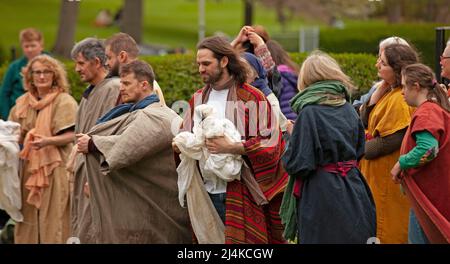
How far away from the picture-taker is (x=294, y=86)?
9906 millimetres

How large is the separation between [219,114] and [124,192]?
3.72 ft

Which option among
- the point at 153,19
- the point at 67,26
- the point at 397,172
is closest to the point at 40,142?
the point at 397,172

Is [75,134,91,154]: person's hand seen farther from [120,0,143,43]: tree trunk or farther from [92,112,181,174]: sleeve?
[120,0,143,43]: tree trunk

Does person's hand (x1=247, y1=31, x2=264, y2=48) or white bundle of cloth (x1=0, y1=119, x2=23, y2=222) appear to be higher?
person's hand (x1=247, y1=31, x2=264, y2=48)

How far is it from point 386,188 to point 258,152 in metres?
1.35

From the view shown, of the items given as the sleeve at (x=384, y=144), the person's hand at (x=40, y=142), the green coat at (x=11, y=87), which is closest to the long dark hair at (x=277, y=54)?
the sleeve at (x=384, y=144)

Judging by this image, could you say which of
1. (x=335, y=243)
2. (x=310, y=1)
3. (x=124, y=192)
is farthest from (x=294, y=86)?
(x=310, y=1)

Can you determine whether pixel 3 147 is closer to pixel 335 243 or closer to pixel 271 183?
pixel 271 183

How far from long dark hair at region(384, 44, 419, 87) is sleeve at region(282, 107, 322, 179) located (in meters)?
1.25

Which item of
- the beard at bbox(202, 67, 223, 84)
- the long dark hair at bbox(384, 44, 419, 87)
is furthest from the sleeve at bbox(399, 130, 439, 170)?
the beard at bbox(202, 67, 223, 84)

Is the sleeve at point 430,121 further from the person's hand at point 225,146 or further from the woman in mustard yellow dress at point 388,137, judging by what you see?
the person's hand at point 225,146

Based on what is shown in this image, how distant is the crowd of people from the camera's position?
732cm

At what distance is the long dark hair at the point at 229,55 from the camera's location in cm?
788

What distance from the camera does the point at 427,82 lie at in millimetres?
7438
